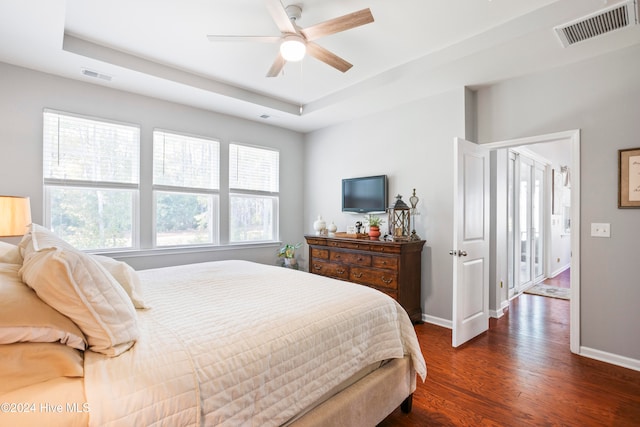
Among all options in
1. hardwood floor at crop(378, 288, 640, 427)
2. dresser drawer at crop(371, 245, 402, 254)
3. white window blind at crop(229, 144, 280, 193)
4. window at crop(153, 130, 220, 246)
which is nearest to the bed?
hardwood floor at crop(378, 288, 640, 427)

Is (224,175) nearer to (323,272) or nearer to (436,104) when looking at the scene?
(323,272)

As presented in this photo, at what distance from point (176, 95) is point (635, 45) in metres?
4.50

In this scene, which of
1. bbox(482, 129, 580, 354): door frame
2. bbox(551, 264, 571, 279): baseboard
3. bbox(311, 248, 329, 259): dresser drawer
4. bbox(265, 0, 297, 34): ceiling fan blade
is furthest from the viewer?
bbox(551, 264, 571, 279): baseboard

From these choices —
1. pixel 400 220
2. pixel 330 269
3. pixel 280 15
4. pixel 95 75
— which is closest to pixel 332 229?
pixel 330 269

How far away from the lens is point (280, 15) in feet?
6.69

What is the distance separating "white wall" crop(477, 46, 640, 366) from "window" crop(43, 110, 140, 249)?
457cm

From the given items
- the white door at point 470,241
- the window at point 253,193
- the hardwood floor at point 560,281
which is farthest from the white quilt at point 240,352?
the hardwood floor at point 560,281

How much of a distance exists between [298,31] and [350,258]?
8.63ft

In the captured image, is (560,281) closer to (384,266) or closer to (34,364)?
(384,266)

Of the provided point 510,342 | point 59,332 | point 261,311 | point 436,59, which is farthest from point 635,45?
point 59,332

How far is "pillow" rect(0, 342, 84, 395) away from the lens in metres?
0.87

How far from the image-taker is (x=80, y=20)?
253 cm

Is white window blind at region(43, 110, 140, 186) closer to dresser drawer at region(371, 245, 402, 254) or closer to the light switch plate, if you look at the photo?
dresser drawer at region(371, 245, 402, 254)

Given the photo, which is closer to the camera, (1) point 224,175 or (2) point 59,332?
(2) point 59,332
